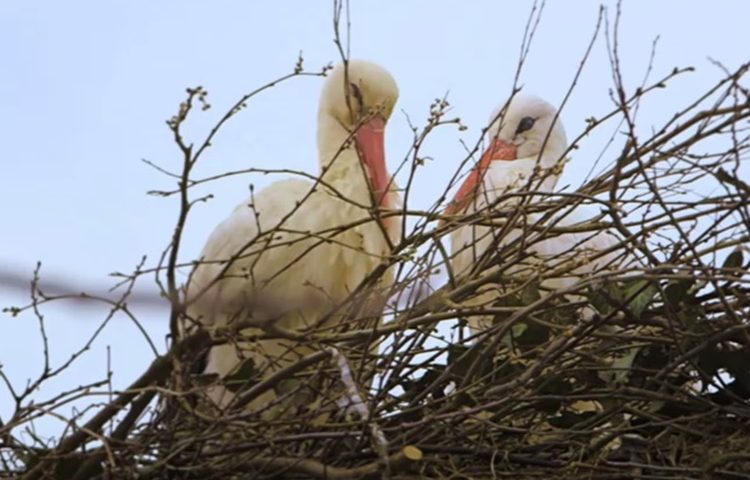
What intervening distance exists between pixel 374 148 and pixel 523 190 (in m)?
1.18

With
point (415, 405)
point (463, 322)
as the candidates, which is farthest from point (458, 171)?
point (415, 405)

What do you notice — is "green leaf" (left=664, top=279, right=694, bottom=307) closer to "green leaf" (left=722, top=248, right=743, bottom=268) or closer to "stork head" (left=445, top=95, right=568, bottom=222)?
"green leaf" (left=722, top=248, right=743, bottom=268)

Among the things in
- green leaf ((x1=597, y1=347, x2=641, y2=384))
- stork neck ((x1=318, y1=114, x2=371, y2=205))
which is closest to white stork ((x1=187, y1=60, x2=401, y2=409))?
stork neck ((x1=318, y1=114, x2=371, y2=205))

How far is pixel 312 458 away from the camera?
2.67m

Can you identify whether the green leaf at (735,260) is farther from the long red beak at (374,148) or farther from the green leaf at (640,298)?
the long red beak at (374,148)

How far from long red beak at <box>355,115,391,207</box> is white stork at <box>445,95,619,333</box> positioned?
0.79 ft

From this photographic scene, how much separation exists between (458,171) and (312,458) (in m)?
0.83

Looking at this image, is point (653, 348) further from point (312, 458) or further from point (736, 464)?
point (312, 458)

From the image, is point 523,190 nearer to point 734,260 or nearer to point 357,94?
point 734,260

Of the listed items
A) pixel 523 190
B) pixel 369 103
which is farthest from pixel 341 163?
pixel 523 190

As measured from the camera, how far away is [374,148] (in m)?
4.17

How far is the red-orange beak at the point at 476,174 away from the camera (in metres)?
3.42

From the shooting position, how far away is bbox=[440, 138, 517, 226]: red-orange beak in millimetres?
3422

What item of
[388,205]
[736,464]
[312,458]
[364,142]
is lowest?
[736,464]
